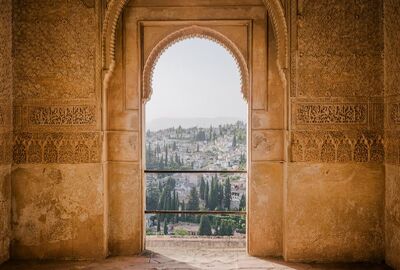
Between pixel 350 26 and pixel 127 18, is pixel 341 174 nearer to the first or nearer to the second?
pixel 350 26

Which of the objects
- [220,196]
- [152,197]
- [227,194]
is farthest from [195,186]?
[152,197]

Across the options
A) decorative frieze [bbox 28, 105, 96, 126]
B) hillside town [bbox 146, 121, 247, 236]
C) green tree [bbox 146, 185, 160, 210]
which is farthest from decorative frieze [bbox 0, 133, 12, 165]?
green tree [bbox 146, 185, 160, 210]

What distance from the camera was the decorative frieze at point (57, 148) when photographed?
5.04 meters

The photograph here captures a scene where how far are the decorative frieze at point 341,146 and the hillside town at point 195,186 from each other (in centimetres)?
132

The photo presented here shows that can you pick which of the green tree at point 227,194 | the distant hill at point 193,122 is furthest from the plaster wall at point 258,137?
the distant hill at point 193,122

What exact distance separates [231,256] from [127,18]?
126 inches

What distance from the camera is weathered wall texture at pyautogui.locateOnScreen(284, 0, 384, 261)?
4867mm

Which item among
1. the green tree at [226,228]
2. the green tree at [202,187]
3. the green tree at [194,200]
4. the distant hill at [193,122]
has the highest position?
the distant hill at [193,122]

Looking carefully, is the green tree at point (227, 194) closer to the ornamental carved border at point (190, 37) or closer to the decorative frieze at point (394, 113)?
the ornamental carved border at point (190, 37)

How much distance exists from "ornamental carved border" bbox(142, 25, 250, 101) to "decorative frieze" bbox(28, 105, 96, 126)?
728 millimetres

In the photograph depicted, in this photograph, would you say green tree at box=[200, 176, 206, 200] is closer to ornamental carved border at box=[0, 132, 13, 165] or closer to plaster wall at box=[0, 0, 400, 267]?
plaster wall at box=[0, 0, 400, 267]

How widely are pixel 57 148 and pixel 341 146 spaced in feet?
10.9

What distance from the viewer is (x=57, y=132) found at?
5.05 metres

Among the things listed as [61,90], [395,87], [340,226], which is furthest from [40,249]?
[395,87]
